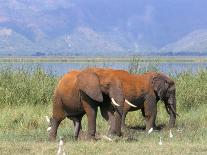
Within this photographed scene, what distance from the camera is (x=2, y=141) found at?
14398mm

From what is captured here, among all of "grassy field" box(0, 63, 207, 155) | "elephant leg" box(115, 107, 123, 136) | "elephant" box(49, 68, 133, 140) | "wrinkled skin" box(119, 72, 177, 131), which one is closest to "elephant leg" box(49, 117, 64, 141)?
"grassy field" box(0, 63, 207, 155)

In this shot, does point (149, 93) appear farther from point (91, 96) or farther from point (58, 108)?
point (91, 96)

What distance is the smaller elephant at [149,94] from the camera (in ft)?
55.4

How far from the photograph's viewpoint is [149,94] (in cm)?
1734

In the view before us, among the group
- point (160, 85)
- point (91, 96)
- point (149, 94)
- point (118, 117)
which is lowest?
point (118, 117)

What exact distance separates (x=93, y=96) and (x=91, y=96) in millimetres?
45

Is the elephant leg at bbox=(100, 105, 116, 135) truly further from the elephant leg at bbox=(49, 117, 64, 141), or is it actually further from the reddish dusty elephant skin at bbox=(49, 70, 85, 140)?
the elephant leg at bbox=(49, 117, 64, 141)

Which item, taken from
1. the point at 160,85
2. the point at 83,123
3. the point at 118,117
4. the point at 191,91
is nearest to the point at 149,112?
the point at 160,85

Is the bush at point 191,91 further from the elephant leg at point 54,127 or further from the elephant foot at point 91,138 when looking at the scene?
the elephant foot at point 91,138

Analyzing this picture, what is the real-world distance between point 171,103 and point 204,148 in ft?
19.5

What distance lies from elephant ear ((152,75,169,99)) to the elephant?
340 cm

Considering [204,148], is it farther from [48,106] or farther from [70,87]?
[48,106]

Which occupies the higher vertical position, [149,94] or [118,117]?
[149,94]

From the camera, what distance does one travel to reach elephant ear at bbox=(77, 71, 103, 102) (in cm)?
1382
